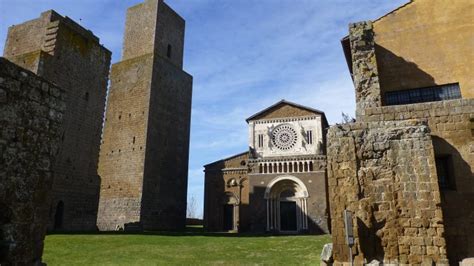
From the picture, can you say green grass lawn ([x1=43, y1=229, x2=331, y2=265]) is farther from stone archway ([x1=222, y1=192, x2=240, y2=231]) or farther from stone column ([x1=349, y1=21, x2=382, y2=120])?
stone archway ([x1=222, y1=192, x2=240, y2=231])

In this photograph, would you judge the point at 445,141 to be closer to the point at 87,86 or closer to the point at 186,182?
the point at 87,86

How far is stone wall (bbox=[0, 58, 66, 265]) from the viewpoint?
14.1 ft

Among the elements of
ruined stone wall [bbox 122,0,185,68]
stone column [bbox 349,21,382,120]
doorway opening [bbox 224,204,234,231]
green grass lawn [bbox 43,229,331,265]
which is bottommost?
green grass lawn [bbox 43,229,331,265]

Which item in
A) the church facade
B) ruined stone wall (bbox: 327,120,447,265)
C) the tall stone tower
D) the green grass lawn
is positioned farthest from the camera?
the church facade

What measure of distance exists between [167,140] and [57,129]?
2341 cm

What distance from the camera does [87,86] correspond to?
21.2 metres

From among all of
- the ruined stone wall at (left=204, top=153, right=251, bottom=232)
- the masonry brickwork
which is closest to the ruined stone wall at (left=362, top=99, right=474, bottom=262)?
the masonry brickwork

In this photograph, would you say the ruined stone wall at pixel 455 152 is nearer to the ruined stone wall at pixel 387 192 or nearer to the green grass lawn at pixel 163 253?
the ruined stone wall at pixel 387 192

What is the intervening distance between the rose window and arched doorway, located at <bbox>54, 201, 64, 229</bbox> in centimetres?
1896

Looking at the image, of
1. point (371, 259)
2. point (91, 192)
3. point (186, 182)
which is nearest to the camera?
point (371, 259)

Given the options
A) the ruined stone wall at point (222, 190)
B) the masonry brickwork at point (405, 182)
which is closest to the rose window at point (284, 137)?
the ruined stone wall at point (222, 190)

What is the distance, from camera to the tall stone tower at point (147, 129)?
2541 centimetres

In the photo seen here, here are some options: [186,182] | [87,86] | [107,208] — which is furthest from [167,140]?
[87,86]

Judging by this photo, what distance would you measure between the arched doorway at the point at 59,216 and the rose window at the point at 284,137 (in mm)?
18958
